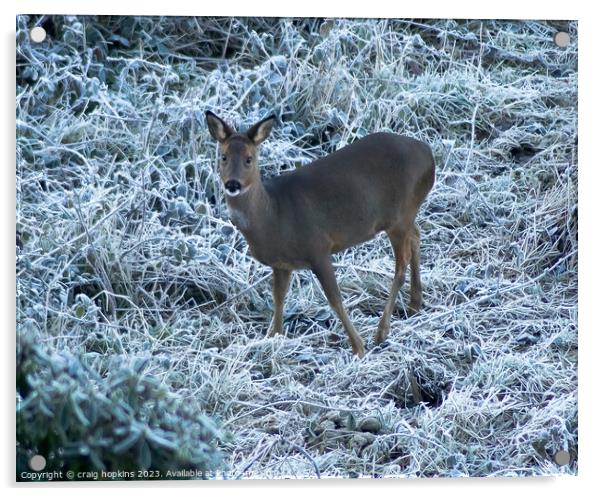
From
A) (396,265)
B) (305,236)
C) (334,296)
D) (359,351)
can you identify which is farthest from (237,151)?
(359,351)

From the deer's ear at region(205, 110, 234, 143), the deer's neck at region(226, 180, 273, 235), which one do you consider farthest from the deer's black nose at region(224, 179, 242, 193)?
the deer's ear at region(205, 110, 234, 143)

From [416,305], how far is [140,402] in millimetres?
1440

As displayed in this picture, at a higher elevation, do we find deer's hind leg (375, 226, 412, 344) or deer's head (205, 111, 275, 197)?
deer's head (205, 111, 275, 197)

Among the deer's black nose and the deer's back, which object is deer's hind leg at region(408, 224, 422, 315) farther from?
the deer's black nose

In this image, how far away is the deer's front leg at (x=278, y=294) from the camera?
7191mm

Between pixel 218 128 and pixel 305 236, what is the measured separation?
25.6 inches

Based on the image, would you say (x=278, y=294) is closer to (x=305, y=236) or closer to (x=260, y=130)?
(x=305, y=236)

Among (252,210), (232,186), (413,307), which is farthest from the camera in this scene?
(413,307)

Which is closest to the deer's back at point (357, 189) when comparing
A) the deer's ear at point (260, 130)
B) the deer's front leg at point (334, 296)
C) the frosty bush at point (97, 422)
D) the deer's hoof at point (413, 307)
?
the deer's front leg at point (334, 296)

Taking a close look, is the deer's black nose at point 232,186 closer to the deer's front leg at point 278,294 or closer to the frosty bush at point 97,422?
the deer's front leg at point 278,294

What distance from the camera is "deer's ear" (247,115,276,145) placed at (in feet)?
22.8

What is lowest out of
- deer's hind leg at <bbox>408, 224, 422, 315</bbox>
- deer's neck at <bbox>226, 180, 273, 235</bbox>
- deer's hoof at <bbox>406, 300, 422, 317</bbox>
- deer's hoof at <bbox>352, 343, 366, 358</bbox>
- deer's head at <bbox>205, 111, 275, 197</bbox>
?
deer's hoof at <bbox>352, 343, 366, 358</bbox>

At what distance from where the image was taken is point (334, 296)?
282 inches
